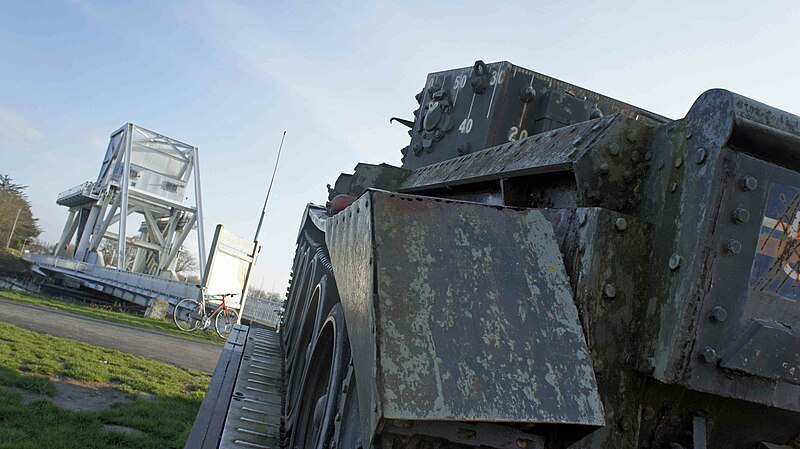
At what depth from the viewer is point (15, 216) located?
55281mm

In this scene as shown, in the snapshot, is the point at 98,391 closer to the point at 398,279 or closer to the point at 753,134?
the point at 398,279

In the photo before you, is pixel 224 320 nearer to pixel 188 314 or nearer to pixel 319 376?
pixel 188 314

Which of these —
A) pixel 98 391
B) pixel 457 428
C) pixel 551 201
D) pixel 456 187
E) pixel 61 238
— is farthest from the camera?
pixel 61 238

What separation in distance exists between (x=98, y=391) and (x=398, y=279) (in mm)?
6443

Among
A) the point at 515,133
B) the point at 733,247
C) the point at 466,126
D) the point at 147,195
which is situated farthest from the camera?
the point at 147,195

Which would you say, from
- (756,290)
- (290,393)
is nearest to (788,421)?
(756,290)

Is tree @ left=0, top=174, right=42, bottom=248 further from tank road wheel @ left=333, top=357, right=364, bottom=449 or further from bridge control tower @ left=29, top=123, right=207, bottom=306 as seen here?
tank road wheel @ left=333, top=357, right=364, bottom=449

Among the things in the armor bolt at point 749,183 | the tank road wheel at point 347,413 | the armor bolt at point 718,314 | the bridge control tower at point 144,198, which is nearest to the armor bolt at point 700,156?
the armor bolt at point 749,183

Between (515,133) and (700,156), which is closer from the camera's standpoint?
(700,156)

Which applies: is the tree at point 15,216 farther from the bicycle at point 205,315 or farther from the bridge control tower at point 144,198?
the bicycle at point 205,315

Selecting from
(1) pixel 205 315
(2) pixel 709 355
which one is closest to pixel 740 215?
(2) pixel 709 355

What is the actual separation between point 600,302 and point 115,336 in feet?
38.9

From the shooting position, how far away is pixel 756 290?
2049mm

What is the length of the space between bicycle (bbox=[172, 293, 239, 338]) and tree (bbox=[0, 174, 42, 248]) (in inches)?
1696
